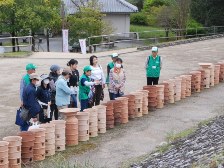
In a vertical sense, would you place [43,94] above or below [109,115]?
above

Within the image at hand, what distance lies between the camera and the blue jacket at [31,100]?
10.0 m

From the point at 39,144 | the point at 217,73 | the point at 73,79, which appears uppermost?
the point at 73,79

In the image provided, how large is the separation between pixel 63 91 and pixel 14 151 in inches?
89.1

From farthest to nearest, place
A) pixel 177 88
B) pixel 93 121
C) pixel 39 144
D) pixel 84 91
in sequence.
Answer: pixel 177 88, pixel 84 91, pixel 93 121, pixel 39 144

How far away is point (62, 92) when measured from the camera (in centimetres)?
1099

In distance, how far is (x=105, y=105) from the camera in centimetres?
1179

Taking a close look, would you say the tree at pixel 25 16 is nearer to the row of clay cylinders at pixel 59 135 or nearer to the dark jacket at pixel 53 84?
the dark jacket at pixel 53 84

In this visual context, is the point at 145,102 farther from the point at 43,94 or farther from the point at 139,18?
the point at 139,18

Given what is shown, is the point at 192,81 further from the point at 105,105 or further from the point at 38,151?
the point at 38,151

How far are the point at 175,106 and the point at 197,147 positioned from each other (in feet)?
16.0

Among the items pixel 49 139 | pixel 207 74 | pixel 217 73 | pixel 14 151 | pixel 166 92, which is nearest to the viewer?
pixel 14 151

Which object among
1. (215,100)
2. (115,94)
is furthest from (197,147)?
(215,100)

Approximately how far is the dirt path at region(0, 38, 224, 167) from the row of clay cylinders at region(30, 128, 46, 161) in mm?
749

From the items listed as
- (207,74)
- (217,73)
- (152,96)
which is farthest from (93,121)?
(217,73)
